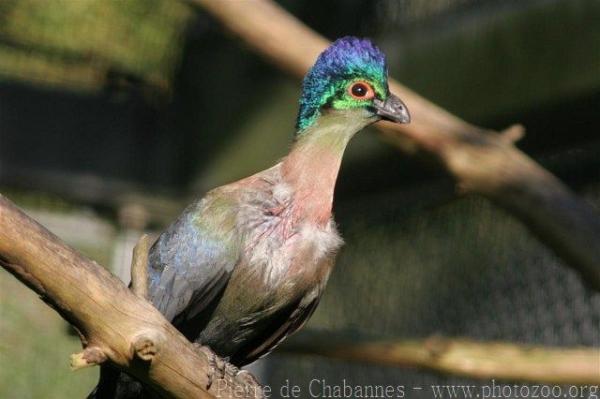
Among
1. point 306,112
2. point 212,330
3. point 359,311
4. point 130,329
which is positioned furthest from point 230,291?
point 359,311

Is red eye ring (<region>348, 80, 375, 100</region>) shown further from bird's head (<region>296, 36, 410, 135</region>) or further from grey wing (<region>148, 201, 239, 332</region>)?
grey wing (<region>148, 201, 239, 332</region>)

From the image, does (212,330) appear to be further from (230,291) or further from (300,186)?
(300,186)

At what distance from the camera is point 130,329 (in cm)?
244

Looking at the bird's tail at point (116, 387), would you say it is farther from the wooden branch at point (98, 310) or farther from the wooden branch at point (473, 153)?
the wooden branch at point (473, 153)

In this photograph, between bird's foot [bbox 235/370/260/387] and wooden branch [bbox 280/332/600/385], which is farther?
wooden branch [bbox 280/332/600/385]

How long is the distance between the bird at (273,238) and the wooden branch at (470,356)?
58cm

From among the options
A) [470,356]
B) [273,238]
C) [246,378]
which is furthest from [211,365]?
[470,356]

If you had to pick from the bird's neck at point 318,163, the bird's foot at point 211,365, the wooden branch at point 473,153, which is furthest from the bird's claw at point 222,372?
the wooden branch at point 473,153

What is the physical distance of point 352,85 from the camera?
3387 millimetres

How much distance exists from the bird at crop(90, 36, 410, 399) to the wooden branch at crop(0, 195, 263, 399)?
626 millimetres

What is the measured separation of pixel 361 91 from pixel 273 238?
504 millimetres

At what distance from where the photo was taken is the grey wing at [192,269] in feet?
10.5

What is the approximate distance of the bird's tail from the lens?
313 cm

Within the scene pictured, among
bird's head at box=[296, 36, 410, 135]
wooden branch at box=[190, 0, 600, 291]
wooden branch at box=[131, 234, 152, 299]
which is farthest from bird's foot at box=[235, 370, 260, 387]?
wooden branch at box=[190, 0, 600, 291]
